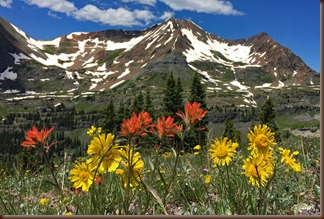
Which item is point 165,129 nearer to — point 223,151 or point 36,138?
point 36,138

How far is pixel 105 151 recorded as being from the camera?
201 cm

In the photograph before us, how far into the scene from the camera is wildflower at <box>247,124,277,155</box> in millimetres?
2385

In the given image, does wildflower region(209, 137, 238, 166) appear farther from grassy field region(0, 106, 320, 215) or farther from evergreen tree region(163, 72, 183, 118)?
evergreen tree region(163, 72, 183, 118)

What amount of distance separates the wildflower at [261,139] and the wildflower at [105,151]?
967 millimetres

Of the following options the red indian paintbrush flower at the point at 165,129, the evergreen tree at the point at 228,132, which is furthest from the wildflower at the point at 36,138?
the evergreen tree at the point at 228,132

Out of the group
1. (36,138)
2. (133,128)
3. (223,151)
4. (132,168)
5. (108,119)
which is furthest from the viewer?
(108,119)

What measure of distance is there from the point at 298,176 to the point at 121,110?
46.7m

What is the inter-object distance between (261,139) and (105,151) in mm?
1068

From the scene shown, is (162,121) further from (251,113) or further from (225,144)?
(251,113)

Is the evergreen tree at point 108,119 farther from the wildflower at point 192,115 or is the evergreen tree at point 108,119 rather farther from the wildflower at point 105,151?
the wildflower at point 192,115

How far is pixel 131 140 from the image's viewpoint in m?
1.75

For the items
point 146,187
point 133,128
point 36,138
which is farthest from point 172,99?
point 133,128

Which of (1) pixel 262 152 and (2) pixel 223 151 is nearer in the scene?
(1) pixel 262 152

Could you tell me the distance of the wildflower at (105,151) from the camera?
6.52ft
